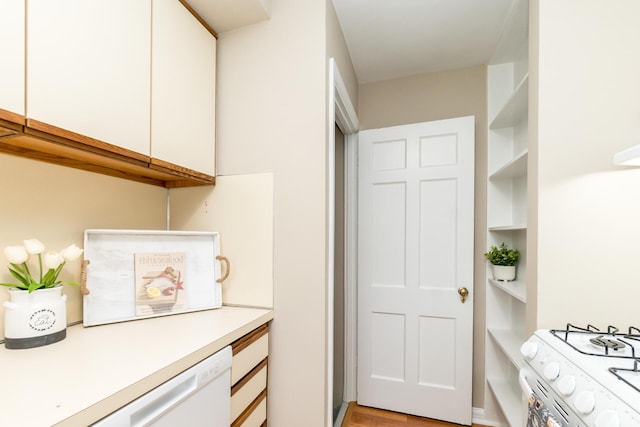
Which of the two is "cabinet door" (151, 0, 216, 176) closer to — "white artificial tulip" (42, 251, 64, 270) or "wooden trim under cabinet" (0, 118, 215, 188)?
"wooden trim under cabinet" (0, 118, 215, 188)

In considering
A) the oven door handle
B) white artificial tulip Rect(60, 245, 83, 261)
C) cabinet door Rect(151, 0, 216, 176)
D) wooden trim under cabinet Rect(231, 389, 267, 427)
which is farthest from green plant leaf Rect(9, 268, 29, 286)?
the oven door handle

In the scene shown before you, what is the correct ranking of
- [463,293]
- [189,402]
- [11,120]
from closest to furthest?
[11,120] < [189,402] < [463,293]

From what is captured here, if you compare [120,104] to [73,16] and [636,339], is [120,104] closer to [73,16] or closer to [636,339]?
[73,16]

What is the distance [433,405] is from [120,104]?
2.44m

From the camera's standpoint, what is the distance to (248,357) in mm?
1194

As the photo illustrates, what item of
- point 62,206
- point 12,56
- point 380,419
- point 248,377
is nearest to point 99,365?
point 248,377

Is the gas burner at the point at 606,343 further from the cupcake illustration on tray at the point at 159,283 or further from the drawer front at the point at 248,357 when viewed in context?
the cupcake illustration on tray at the point at 159,283

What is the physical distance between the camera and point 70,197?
115 centimetres

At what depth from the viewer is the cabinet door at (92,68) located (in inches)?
31.7

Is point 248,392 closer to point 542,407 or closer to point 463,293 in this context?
point 542,407

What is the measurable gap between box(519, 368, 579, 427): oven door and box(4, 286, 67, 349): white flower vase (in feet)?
5.07

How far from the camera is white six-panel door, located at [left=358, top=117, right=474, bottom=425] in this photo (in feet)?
6.34

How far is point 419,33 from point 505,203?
Result: 4.06 feet

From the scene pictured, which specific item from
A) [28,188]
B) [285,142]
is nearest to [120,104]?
[28,188]
